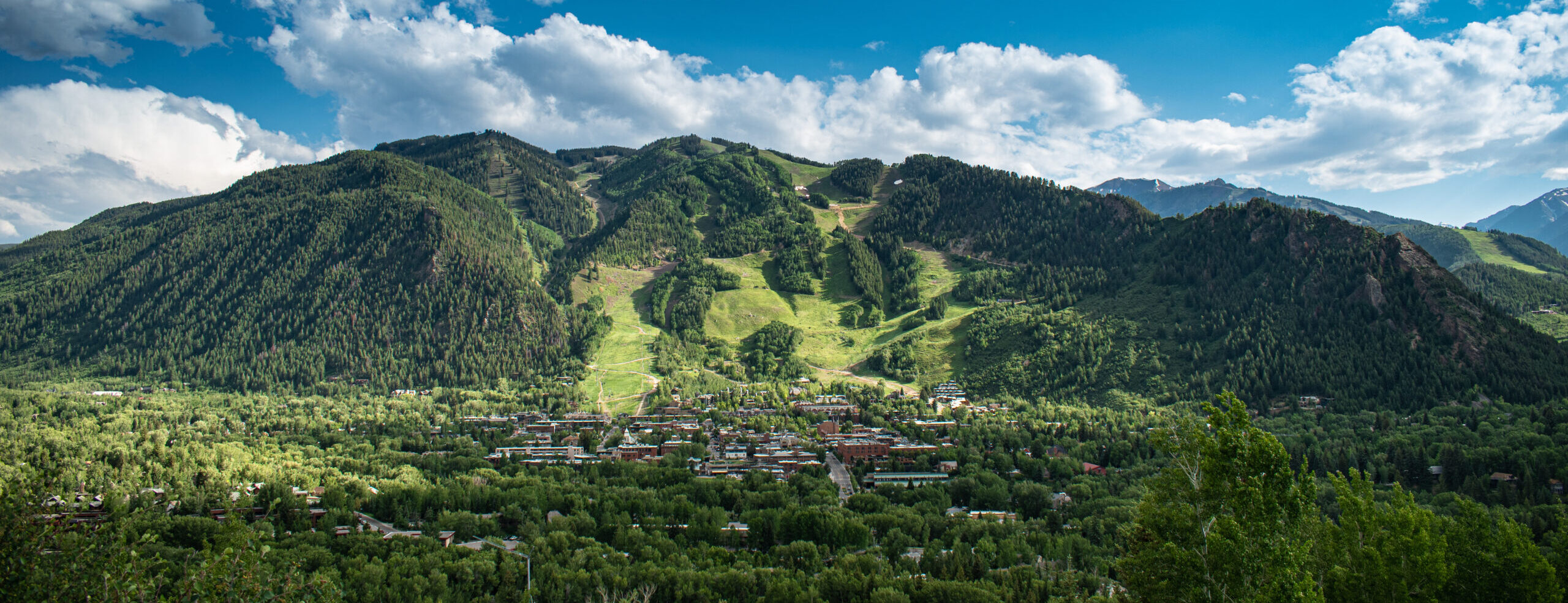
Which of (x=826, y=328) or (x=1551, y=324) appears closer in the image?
(x=1551, y=324)

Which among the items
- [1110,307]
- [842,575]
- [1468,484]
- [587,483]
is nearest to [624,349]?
[587,483]

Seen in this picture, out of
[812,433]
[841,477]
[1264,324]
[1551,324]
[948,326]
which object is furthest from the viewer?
[948,326]

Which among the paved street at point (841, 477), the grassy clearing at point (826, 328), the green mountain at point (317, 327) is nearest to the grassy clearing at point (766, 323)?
the grassy clearing at point (826, 328)

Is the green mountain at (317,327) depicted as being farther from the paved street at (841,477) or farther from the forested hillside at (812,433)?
the paved street at (841,477)

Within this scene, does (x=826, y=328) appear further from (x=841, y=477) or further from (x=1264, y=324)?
(x=1264, y=324)

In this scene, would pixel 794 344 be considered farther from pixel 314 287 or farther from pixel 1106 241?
pixel 314 287

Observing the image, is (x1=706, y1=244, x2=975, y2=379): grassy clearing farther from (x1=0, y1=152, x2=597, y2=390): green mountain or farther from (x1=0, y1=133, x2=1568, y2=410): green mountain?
(x1=0, y1=152, x2=597, y2=390): green mountain

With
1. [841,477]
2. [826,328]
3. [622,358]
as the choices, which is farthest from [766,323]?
[841,477]

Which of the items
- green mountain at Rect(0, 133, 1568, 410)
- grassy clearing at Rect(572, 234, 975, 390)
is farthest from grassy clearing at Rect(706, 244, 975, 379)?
→ green mountain at Rect(0, 133, 1568, 410)
